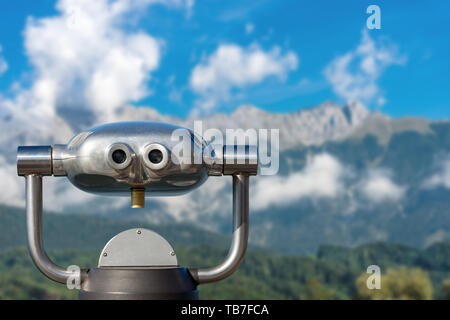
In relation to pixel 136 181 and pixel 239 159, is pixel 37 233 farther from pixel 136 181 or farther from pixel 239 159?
pixel 239 159

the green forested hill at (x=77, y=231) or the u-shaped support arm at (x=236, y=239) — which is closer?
the u-shaped support arm at (x=236, y=239)

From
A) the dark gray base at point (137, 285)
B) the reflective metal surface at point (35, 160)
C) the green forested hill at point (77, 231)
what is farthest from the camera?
the green forested hill at point (77, 231)

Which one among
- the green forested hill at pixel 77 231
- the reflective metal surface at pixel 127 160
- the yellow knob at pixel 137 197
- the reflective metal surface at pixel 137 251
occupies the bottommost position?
the green forested hill at pixel 77 231

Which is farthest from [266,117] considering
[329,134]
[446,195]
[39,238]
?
[39,238]

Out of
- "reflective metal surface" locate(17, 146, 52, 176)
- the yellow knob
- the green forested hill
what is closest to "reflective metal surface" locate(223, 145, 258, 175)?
the yellow knob

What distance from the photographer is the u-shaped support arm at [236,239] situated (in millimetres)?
1458

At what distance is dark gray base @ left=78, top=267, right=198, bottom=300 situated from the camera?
1.31 meters

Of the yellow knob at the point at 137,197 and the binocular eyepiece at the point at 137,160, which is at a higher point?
the binocular eyepiece at the point at 137,160

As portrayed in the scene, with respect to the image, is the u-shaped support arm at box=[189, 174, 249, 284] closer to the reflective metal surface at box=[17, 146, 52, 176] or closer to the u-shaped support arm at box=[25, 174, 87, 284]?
the u-shaped support arm at box=[25, 174, 87, 284]

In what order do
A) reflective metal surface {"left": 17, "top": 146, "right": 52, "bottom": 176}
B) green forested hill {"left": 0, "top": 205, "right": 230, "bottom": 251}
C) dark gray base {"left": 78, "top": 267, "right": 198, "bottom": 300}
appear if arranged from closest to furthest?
dark gray base {"left": 78, "top": 267, "right": 198, "bottom": 300}
reflective metal surface {"left": 17, "top": 146, "right": 52, "bottom": 176}
green forested hill {"left": 0, "top": 205, "right": 230, "bottom": 251}

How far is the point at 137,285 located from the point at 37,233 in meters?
0.33

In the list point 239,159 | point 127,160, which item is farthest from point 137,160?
point 239,159

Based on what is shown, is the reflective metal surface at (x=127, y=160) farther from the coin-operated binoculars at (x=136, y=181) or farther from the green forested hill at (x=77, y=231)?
the green forested hill at (x=77, y=231)

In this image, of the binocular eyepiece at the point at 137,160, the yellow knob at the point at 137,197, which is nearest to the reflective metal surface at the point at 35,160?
the binocular eyepiece at the point at 137,160
